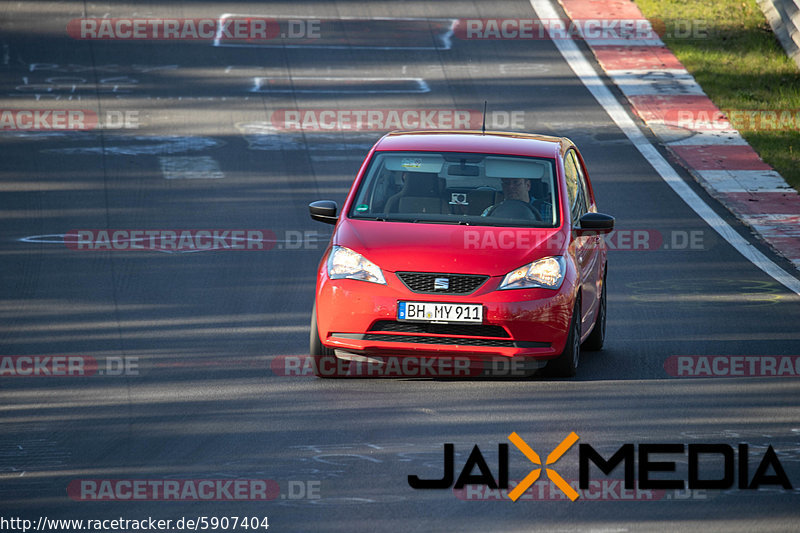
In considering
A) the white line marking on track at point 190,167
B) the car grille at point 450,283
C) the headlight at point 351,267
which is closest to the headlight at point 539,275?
the car grille at point 450,283

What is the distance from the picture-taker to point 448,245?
364 inches

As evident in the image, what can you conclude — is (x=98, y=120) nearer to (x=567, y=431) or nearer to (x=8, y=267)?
(x=8, y=267)

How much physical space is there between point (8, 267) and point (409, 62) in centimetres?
1168

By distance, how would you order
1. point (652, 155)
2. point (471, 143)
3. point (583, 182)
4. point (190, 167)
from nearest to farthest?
1. point (471, 143)
2. point (583, 182)
3. point (190, 167)
4. point (652, 155)

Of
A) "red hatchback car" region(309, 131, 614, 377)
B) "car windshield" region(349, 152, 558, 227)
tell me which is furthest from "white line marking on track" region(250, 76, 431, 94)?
"car windshield" region(349, 152, 558, 227)

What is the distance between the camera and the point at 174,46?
78.9ft

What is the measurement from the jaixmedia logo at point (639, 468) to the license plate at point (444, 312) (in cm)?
130

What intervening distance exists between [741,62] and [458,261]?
15832mm

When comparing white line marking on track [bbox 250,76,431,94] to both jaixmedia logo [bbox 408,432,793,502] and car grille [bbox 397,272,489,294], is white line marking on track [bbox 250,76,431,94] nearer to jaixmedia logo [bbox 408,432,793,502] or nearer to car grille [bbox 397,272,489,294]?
A: car grille [bbox 397,272,489,294]

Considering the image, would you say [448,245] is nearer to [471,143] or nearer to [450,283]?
[450,283]

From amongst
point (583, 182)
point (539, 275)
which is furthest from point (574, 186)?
point (539, 275)

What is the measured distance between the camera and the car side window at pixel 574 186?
1026 cm

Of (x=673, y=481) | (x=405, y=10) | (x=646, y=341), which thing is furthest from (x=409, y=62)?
(x=673, y=481)

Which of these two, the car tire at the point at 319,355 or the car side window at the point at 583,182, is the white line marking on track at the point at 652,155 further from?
the car tire at the point at 319,355
